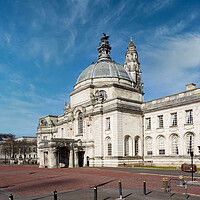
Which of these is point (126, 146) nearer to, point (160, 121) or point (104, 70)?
point (160, 121)

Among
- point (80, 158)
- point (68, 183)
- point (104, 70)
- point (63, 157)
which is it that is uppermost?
point (104, 70)

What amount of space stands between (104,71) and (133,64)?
26.1 meters

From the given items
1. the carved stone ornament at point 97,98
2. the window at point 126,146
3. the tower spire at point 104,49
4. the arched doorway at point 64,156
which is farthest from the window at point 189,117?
the tower spire at point 104,49

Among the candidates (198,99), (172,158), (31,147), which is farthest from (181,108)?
(31,147)

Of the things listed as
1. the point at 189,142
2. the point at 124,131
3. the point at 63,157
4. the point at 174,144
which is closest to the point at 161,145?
the point at 174,144

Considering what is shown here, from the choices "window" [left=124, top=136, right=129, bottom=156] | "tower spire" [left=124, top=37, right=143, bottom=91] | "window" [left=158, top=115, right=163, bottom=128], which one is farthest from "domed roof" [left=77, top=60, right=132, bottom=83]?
"tower spire" [left=124, top=37, right=143, bottom=91]

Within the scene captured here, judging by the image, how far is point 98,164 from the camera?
1775 inches

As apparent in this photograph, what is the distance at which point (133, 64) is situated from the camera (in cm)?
8119

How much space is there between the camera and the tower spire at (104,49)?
64500 millimetres

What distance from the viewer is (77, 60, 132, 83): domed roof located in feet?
188

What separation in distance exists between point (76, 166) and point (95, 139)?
613 centimetres

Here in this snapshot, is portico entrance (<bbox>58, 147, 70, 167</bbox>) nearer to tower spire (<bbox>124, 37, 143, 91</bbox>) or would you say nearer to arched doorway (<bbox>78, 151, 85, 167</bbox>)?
arched doorway (<bbox>78, 151, 85, 167</bbox>)

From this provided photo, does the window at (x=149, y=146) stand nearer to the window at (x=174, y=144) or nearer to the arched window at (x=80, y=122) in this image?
the window at (x=174, y=144)

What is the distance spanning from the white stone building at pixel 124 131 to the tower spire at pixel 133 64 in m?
26.0
